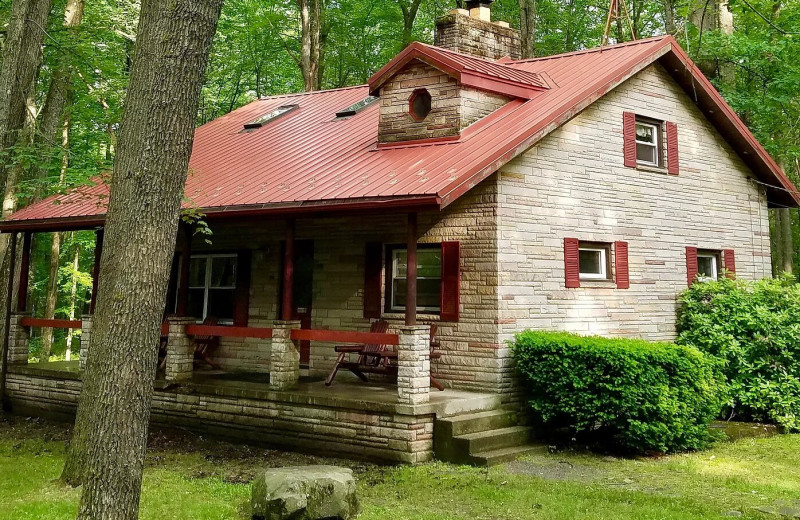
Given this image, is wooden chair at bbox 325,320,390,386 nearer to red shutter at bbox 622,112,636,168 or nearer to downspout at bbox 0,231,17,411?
red shutter at bbox 622,112,636,168

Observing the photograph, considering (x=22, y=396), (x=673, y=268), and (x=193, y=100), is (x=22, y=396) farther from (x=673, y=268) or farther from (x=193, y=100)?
(x=673, y=268)

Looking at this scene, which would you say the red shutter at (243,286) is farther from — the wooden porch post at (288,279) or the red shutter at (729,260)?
the red shutter at (729,260)

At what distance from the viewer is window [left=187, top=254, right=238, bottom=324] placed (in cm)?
1407

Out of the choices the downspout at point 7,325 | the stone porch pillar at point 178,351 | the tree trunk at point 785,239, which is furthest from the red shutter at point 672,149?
the downspout at point 7,325

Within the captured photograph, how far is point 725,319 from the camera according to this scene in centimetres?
1267

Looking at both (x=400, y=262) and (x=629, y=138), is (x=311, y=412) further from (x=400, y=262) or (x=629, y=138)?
(x=629, y=138)

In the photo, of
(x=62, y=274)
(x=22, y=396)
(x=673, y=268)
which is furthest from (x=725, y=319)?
(x=62, y=274)

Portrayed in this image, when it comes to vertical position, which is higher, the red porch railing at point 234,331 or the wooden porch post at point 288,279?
the wooden porch post at point 288,279

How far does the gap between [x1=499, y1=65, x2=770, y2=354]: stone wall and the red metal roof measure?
465mm

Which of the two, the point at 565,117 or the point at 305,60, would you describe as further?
the point at 305,60

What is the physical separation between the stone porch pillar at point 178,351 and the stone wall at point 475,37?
7.16 m

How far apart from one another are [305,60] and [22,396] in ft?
38.0

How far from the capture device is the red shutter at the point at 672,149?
13531mm

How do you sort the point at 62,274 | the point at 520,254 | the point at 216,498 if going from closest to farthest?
the point at 216,498
the point at 520,254
the point at 62,274
